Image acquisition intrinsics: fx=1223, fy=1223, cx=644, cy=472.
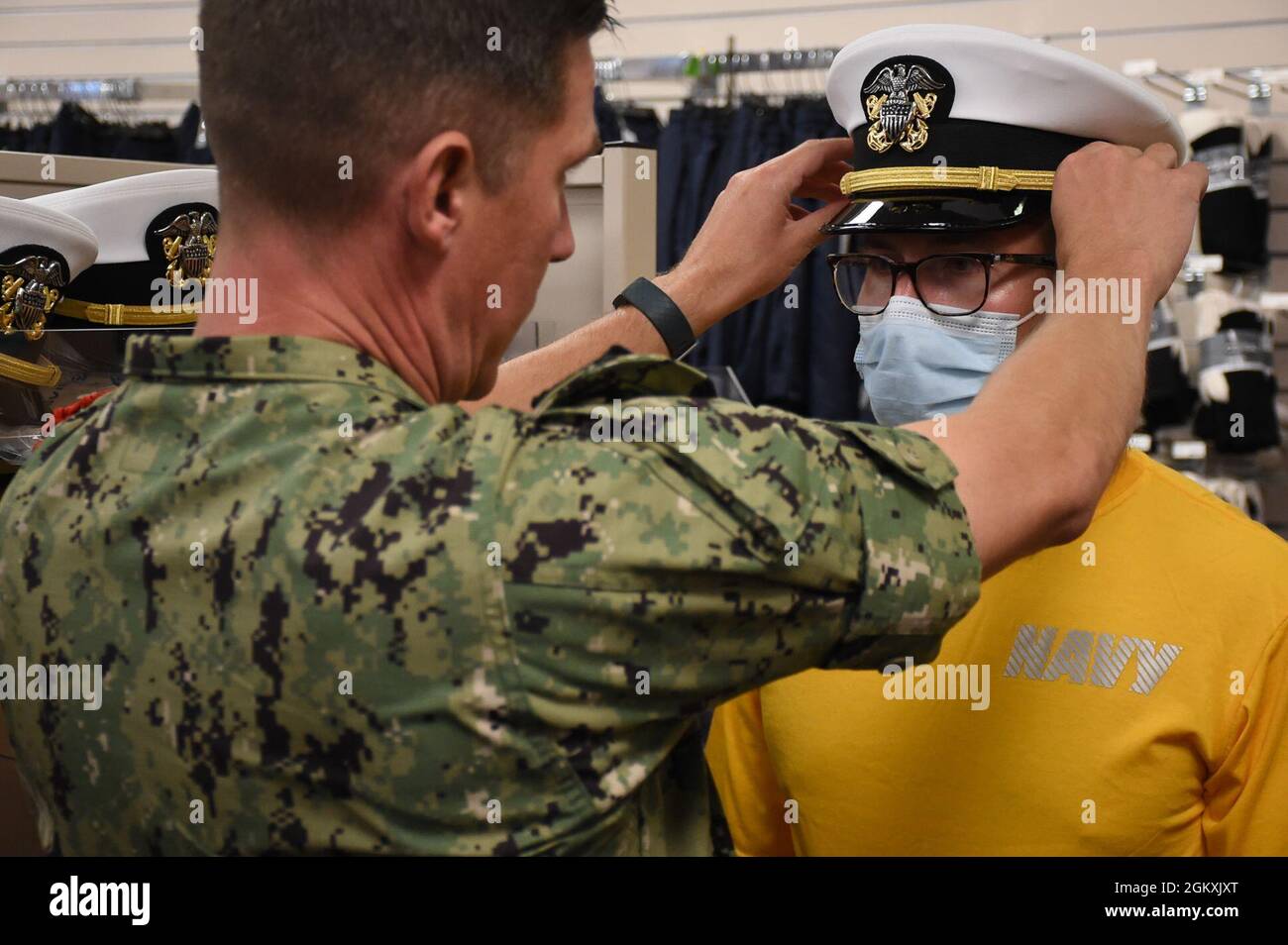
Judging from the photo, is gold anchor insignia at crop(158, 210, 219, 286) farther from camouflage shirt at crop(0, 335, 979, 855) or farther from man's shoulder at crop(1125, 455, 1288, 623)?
man's shoulder at crop(1125, 455, 1288, 623)

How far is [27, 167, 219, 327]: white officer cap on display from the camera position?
6.82 ft

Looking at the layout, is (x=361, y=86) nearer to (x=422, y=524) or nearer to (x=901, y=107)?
(x=422, y=524)

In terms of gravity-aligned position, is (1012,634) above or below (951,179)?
below

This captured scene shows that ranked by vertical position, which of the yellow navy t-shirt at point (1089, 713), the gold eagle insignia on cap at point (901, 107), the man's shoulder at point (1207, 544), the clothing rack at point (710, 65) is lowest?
the yellow navy t-shirt at point (1089, 713)

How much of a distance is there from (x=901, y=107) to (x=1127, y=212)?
0.49m

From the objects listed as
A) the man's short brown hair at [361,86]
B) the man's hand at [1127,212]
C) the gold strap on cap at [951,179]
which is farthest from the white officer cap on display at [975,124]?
the man's short brown hair at [361,86]

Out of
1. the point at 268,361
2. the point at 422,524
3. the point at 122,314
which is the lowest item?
the point at 422,524

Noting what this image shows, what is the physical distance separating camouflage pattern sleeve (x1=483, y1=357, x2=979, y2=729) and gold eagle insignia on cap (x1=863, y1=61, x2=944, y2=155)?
30.4 inches

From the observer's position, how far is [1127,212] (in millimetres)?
1089

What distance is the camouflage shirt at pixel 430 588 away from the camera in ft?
2.55

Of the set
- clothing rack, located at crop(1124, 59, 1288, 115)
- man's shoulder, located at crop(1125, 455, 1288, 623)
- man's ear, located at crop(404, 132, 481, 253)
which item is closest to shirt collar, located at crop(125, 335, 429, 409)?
man's ear, located at crop(404, 132, 481, 253)

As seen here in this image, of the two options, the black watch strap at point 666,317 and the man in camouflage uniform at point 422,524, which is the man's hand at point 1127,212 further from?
the black watch strap at point 666,317

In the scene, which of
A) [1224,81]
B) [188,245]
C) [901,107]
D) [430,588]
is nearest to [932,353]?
[901,107]

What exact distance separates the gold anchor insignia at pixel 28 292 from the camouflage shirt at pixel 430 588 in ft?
3.74
